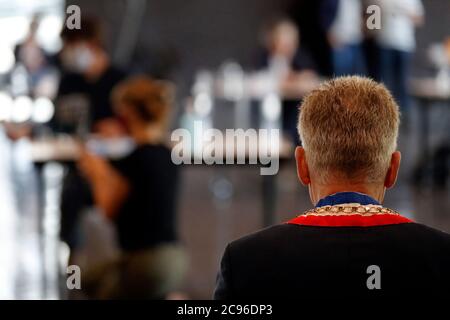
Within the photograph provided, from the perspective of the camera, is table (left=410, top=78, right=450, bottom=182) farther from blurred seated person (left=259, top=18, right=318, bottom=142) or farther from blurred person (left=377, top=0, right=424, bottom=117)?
blurred seated person (left=259, top=18, right=318, bottom=142)

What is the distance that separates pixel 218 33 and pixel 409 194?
200 centimetres

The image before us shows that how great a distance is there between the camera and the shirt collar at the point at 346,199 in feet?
3.60

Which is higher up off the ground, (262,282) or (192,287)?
(262,282)

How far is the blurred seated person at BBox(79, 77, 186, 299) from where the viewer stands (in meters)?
2.64

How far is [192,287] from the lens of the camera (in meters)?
3.60

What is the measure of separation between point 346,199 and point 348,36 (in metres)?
4.11

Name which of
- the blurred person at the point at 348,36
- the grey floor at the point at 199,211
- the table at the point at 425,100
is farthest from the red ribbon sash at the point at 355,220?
the table at the point at 425,100

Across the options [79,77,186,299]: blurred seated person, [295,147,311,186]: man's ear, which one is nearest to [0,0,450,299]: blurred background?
[79,77,186,299]: blurred seated person

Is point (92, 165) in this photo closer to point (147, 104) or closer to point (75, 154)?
point (75, 154)

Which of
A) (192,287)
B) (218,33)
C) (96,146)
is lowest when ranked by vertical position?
(192,287)

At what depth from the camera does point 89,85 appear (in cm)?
382
